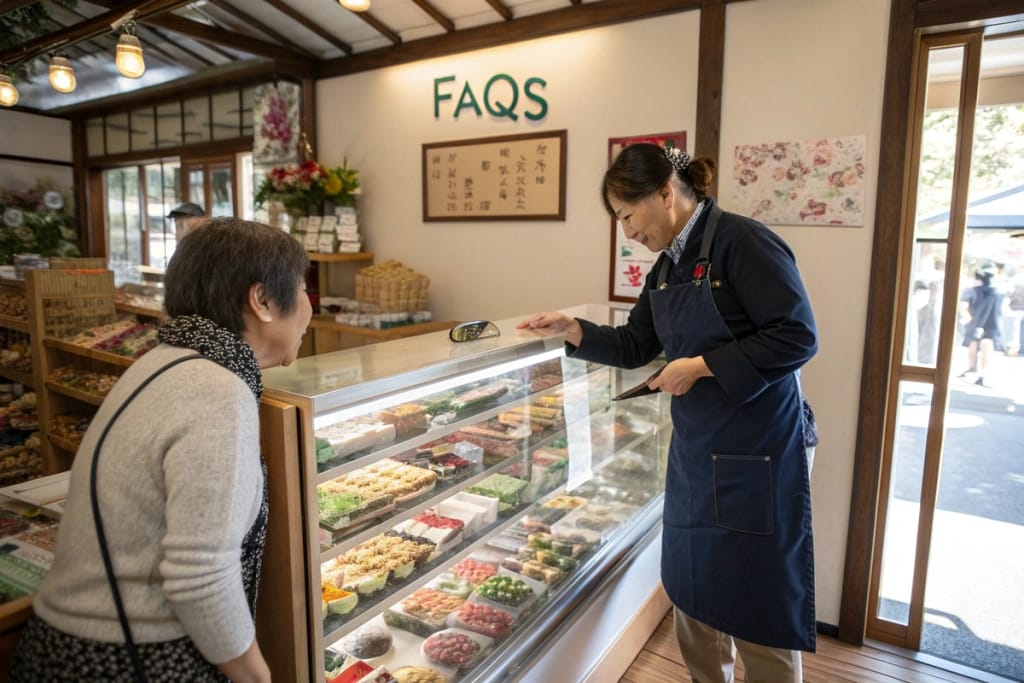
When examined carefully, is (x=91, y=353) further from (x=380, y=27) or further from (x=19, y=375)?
(x=380, y=27)

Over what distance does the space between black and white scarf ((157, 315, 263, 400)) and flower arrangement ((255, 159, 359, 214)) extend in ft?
11.3

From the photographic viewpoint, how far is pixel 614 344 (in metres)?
2.32

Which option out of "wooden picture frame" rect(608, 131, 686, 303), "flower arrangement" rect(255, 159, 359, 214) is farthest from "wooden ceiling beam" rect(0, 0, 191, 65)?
"wooden picture frame" rect(608, 131, 686, 303)

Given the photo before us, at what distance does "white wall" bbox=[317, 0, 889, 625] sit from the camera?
288 cm

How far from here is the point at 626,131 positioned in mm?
3459

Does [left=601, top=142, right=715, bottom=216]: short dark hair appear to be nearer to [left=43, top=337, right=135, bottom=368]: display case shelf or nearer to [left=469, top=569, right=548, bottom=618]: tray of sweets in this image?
[left=469, top=569, right=548, bottom=618]: tray of sweets

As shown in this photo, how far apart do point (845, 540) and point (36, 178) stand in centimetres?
830

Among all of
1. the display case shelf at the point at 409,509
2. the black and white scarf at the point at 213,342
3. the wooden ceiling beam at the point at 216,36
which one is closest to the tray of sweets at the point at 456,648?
the display case shelf at the point at 409,509

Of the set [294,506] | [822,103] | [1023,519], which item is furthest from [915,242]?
[294,506]

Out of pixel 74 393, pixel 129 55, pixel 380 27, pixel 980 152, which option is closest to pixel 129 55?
pixel 129 55

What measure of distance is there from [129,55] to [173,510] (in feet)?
10.3

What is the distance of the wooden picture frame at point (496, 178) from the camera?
12.2 feet

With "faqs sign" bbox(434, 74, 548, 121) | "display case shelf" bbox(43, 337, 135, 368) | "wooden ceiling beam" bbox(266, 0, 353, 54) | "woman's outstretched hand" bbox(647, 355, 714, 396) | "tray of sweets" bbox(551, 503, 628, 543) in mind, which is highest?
"wooden ceiling beam" bbox(266, 0, 353, 54)

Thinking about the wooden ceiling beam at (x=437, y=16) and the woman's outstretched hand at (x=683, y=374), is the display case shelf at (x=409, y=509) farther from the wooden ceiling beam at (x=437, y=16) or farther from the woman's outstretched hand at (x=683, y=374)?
the wooden ceiling beam at (x=437, y=16)
